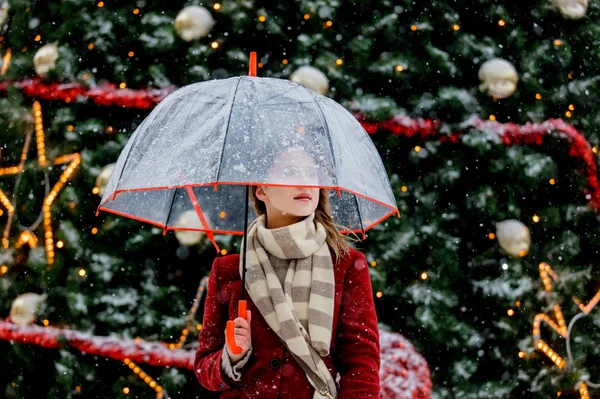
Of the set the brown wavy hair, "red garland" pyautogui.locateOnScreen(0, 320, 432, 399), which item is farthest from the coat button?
"red garland" pyautogui.locateOnScreen(0, 320, 432, 399)

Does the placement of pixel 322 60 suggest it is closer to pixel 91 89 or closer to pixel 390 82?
pixel 390 82

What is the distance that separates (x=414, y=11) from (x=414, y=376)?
2.11 m

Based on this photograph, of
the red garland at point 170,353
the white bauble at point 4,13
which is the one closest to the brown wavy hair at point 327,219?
the red garland at point 170,353

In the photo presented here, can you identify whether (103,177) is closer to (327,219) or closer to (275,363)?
(327,219)

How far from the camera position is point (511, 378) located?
3.32 m

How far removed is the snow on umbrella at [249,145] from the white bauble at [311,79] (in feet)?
4.25

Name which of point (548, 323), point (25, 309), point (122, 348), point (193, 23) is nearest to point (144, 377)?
point (122, 348)

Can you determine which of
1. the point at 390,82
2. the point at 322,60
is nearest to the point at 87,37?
the point at 322,60

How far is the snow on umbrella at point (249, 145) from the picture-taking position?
5.27 feet

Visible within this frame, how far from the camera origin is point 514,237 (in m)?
3.30

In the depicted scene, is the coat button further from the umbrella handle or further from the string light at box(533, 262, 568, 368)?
the string light at box(533, 262, 568, 368)

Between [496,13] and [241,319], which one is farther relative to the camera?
[496,13]

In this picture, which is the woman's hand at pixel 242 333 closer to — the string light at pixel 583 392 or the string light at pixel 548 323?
the string light at pixel 548 323

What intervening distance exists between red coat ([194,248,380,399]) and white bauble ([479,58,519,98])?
189cm
